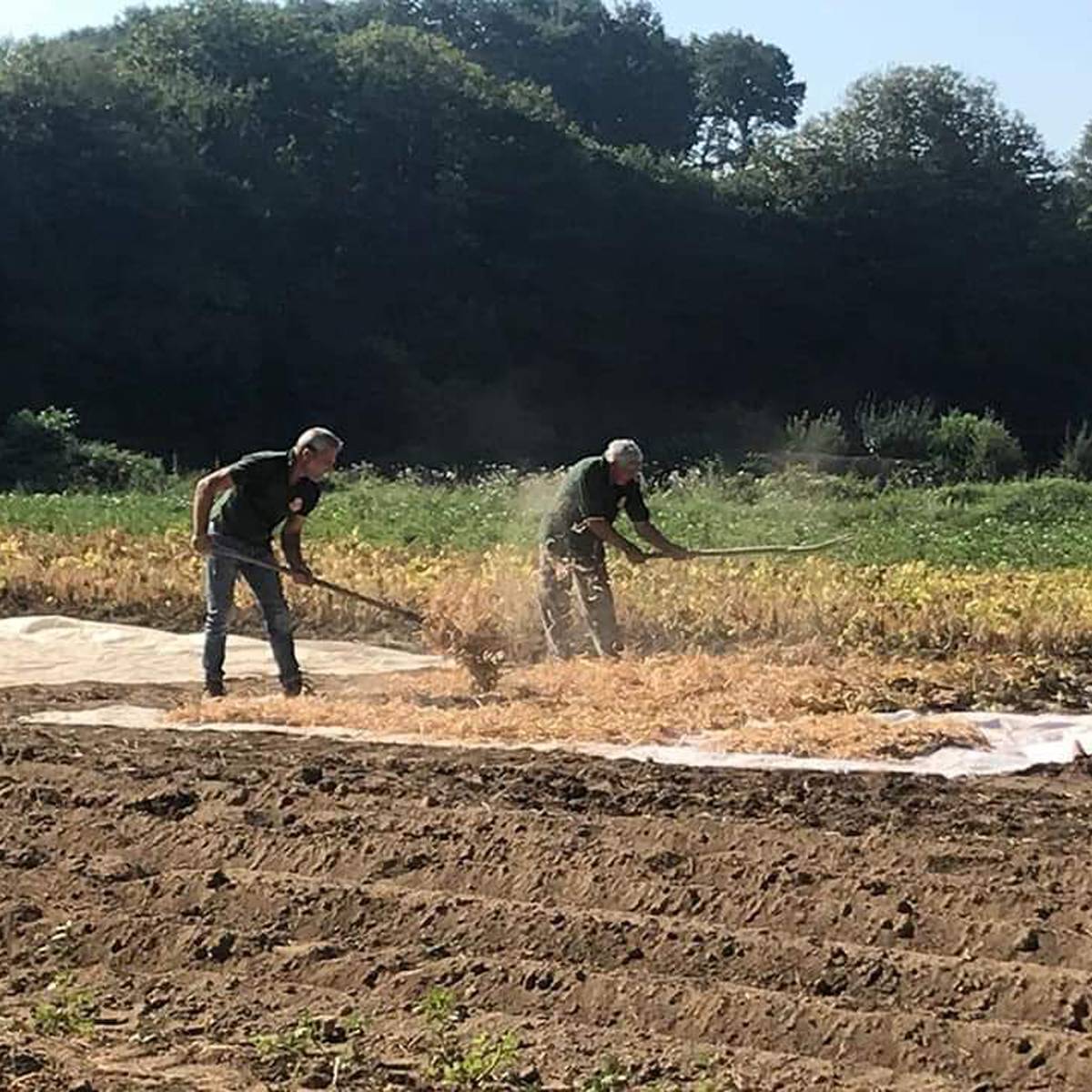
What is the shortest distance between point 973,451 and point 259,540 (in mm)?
28948

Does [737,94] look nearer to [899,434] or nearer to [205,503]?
[899,434]

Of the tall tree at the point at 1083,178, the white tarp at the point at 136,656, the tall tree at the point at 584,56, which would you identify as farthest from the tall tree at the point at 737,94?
the white tarp at the point at 136,656

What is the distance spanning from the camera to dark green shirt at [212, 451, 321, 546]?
34.0 feet

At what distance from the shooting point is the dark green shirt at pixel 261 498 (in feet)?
34.0

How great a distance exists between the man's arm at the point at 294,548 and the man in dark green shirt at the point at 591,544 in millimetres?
1732

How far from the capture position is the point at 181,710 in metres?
9.85

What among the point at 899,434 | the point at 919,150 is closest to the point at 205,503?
the point at 899,434

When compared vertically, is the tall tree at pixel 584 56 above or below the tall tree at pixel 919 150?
above

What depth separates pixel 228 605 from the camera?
10570 mm

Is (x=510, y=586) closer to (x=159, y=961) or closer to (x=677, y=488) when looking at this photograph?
Answer: (x=159, y=961)

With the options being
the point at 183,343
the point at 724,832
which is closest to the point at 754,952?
the point at 724,832

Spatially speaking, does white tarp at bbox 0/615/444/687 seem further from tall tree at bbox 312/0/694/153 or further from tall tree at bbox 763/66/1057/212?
tall tree at bbox 312/0/694/153

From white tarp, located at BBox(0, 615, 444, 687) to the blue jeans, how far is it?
1.25 meters

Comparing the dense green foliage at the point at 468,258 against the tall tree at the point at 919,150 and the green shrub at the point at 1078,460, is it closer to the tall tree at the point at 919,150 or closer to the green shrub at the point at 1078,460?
the tall tree at the point at 919,150
